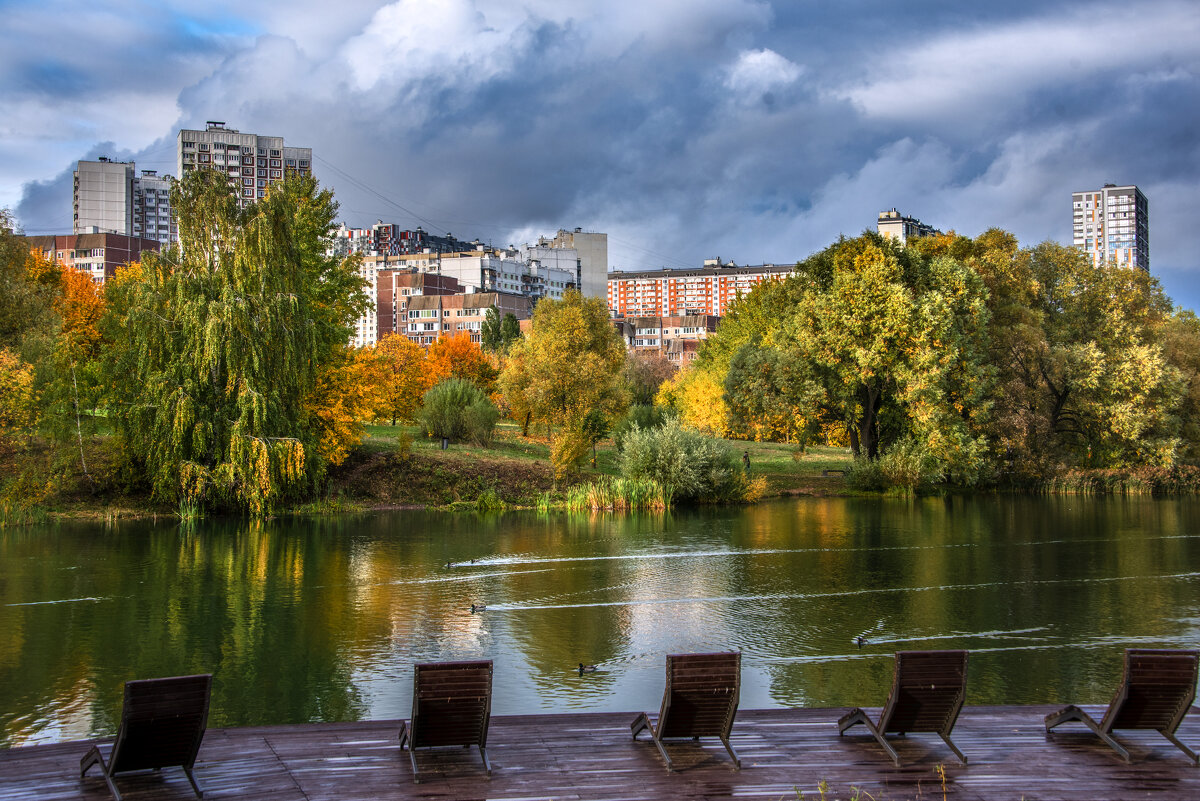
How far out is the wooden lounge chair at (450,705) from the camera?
9445 millimetres

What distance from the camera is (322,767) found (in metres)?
9.59

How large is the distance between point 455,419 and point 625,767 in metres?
47.1

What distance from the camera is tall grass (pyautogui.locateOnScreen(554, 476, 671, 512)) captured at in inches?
1736

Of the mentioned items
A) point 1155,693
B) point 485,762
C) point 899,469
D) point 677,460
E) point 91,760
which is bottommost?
point 485,762

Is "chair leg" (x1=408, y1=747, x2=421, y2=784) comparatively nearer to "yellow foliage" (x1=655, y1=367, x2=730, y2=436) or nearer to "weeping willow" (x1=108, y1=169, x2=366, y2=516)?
"weeping willow" (x1=108, y1=169, x2=366, y2=516)

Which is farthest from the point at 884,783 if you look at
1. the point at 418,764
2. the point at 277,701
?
the point at 277,701

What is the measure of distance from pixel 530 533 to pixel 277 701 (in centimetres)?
2120

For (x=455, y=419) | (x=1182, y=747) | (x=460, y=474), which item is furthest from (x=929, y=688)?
(x=455, y=419)

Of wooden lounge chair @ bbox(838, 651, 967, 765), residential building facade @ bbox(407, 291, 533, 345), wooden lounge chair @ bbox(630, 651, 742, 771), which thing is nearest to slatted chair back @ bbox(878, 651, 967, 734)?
wooden lounge chair @ bbox(838, 651, 967, 765)

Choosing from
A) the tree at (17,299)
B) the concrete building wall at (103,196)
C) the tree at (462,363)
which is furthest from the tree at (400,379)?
the concrete building wall at (103,196)

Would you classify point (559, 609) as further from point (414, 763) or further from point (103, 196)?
point (103, 196)

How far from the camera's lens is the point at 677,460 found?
44062 millimetres

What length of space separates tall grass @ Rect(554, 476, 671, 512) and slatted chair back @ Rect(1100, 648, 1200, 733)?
111 feet

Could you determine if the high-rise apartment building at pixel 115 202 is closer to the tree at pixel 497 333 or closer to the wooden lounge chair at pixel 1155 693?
the tree at pixel 497 333
